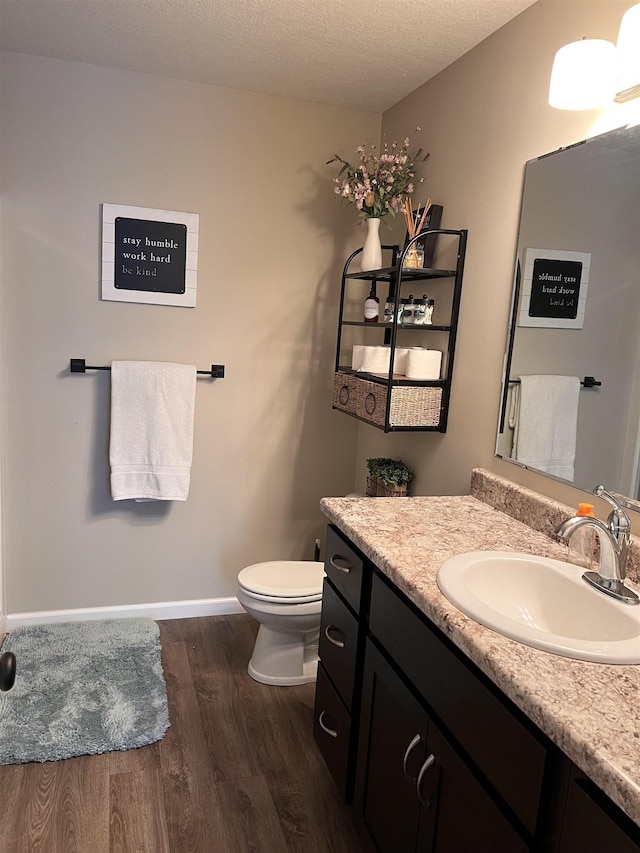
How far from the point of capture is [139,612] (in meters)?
2.88

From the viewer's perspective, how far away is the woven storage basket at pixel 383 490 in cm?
246

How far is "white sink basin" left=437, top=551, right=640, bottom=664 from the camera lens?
1.08 meters

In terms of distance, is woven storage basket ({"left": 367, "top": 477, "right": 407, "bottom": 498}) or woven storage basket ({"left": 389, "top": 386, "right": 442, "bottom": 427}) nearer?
woven storage basket ({"left": 389, "top": 386, "right": 442, "bottom": 427})

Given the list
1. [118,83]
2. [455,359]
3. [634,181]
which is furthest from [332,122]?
[634,181]

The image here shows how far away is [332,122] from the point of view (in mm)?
2799

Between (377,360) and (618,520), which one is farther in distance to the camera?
(377,360)

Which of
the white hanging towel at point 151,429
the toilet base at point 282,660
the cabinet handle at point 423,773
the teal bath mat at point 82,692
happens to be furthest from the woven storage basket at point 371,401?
the teal bath mat at point 82,692

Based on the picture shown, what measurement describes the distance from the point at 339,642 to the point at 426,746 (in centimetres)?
54

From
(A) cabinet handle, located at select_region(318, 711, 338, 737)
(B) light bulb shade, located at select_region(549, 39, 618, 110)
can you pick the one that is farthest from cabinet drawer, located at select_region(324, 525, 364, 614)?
(B) light bulb shade, located at select_region(549, 39, 618, 110)

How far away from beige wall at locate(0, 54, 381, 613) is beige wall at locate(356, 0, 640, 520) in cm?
69

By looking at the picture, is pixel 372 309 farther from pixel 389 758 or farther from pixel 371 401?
pixel 389 758

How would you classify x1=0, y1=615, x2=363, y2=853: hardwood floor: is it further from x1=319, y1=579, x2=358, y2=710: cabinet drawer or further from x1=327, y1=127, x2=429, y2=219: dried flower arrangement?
x1=327, y1=127, x2=429, y2=219: dried flower arrangement

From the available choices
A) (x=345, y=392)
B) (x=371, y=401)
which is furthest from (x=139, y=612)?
(x=371, y=401)

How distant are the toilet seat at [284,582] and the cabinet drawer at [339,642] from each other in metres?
0.37
